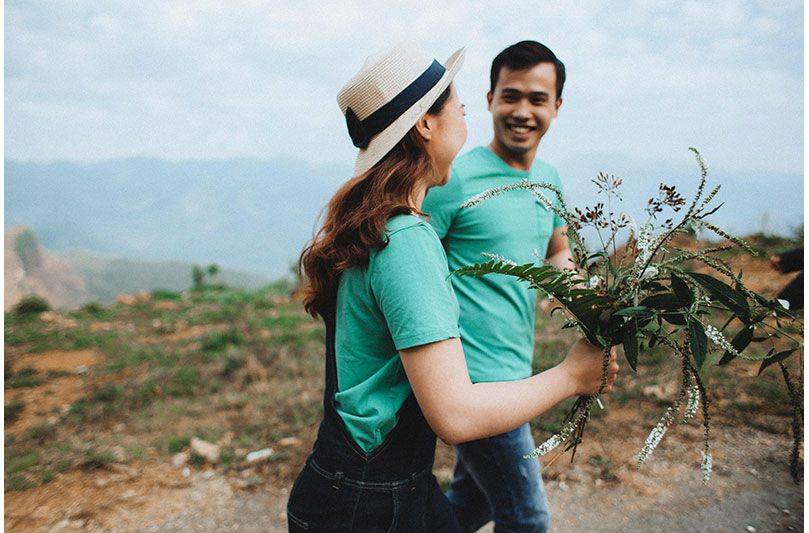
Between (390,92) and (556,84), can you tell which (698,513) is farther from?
(390,92)

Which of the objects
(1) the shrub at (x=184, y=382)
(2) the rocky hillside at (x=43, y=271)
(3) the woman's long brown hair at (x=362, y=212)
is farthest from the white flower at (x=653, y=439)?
(2) the rocky hillside at (x=43, y=271)

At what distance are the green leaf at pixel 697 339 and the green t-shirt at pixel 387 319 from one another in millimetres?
491

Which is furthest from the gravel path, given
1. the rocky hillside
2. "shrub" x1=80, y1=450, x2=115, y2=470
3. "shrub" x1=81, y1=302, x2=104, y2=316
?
the rocky hillside

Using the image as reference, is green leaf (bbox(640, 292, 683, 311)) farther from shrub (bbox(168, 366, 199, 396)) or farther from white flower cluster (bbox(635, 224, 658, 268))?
shrub (bbox(168, 366, 199, 396))

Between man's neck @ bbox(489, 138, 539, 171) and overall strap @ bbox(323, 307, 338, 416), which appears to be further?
man's neck @ bbox(489, 138, 539, 171)

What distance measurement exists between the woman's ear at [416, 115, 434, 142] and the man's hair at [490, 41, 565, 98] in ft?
4.06

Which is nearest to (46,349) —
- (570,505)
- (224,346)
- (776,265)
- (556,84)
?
(224,346)

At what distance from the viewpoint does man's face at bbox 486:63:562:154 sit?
2428mm

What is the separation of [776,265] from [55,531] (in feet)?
14.4

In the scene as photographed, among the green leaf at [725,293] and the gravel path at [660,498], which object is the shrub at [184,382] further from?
the green leaf at [725,293]

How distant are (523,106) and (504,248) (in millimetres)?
671

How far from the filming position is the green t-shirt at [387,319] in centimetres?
120

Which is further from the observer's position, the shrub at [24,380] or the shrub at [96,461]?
the shrub at [24,380]

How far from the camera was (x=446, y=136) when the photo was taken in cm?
149
